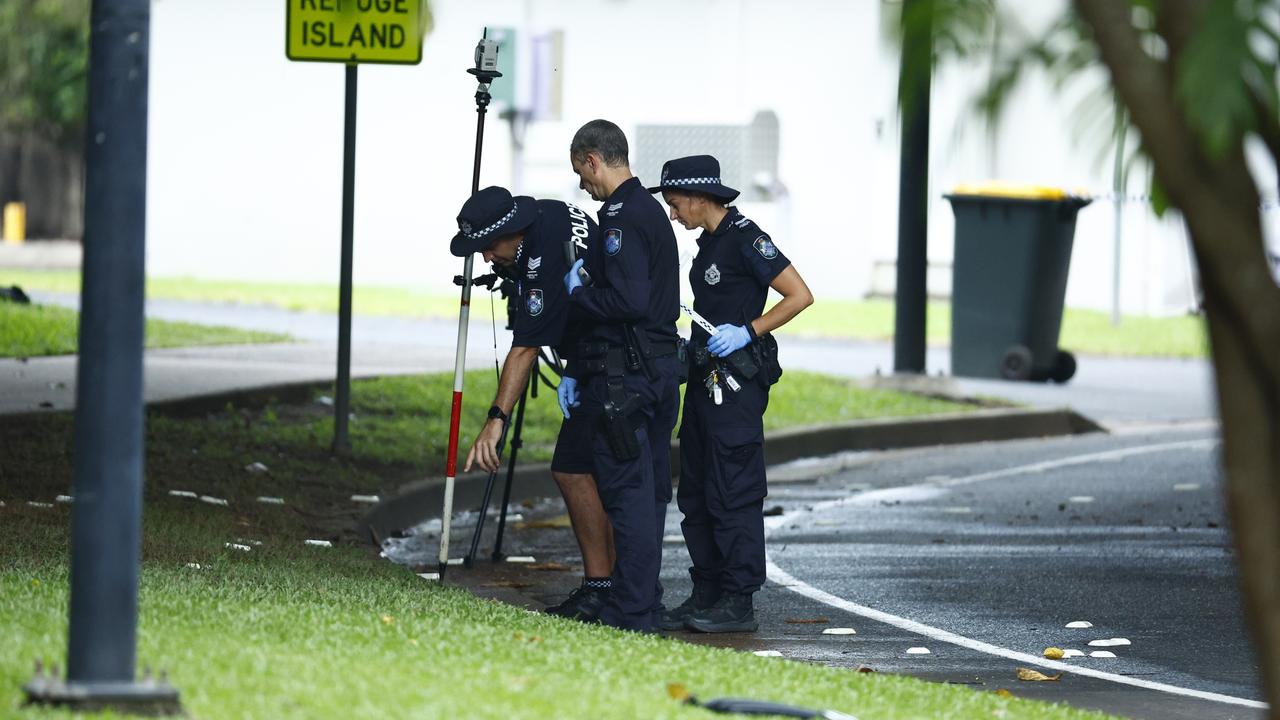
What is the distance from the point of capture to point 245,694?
4934mm

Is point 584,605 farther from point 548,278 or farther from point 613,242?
point 613,242

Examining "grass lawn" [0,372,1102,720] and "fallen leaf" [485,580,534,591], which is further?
"fallen leaf" [485,580,534,591]

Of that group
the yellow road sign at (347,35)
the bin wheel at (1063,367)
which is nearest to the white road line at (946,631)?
the yellow road sign at (347,35)

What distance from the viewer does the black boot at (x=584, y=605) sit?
7488 millimetres

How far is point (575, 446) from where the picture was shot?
752 cm

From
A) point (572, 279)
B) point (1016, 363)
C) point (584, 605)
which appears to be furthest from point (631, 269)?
point (1016, 363)

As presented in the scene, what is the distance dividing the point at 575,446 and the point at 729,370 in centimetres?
66

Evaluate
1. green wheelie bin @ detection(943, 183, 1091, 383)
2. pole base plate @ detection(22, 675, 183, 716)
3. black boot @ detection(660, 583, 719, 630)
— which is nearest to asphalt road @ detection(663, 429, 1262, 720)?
black boot @ detection(660, 583, 719, 630)

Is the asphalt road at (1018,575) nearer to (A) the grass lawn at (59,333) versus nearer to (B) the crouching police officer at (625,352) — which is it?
(B) the crouching police officer at (625,352)

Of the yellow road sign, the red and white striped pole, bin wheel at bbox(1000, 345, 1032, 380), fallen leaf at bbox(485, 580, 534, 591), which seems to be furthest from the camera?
bin wheel at bbox(1000, 345, 1032, 380)

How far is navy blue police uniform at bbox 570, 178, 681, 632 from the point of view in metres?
7.21

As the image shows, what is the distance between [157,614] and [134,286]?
1.64m

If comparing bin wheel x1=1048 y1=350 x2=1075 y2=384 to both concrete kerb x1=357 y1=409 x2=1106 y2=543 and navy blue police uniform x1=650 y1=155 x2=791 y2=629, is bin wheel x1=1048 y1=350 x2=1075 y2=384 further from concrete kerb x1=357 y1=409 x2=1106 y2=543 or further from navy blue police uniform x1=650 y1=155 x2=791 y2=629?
navy blue police uniform x1=650 y1=155 x2=791 y2=629

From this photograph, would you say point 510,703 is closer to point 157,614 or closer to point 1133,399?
point 157,614
